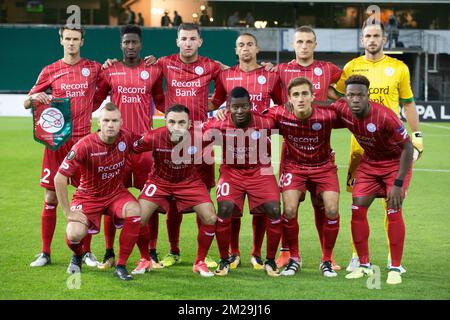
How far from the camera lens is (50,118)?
6.75 metres

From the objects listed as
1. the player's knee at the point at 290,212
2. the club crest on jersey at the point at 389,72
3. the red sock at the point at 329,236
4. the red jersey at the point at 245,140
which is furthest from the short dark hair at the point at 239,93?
the club crest on jersey at the point at 389,72

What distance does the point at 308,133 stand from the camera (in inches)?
248

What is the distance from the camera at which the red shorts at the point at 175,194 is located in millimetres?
6379

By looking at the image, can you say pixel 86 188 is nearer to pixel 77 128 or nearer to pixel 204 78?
pixel 77 128

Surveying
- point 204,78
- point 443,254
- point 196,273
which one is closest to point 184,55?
point 204,78

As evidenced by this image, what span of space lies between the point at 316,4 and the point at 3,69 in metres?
12.9

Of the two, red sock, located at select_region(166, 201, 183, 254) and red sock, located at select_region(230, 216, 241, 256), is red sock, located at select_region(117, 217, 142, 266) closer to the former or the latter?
red sock, located at select_region(166, 201, 183, 254)

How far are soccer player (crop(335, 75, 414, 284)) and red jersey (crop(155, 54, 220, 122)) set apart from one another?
1290mm

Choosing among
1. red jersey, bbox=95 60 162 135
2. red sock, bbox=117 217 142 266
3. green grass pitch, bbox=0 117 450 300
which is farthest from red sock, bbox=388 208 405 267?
red jersey, bbox=95 60 162 135

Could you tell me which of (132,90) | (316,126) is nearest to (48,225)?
(132,90)

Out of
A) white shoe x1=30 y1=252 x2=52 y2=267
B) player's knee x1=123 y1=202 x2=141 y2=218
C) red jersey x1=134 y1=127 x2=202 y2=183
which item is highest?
red jersey x1=134 y1=127 x2=202 y2=183

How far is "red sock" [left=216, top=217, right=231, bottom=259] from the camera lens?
6.30 metres

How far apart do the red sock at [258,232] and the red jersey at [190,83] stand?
102 centimetres

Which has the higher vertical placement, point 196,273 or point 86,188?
point 86,188
